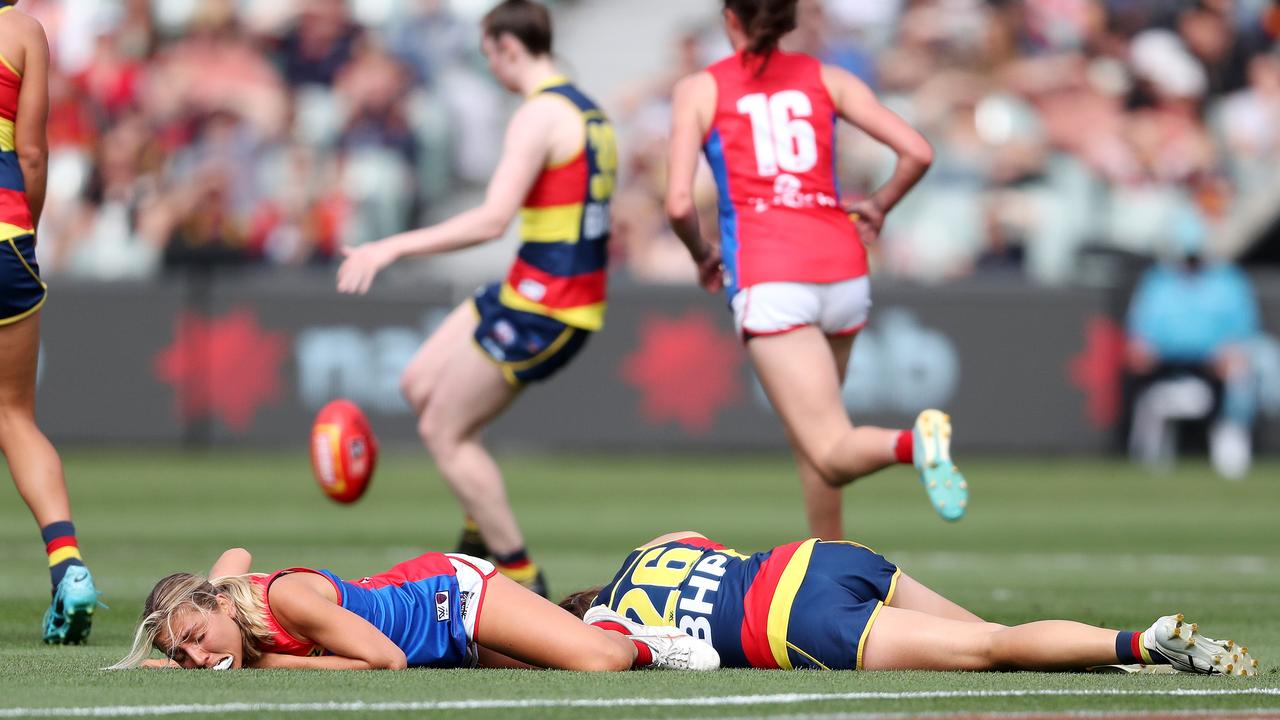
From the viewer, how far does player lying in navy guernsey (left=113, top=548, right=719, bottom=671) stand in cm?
558

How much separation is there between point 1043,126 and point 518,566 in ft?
40.6

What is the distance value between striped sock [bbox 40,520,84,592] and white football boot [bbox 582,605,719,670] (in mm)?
2174

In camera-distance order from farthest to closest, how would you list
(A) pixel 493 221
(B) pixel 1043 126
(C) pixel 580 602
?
(B) pixel 1043 126 → (A) pixel 493 221 → (C) pixel 580 602

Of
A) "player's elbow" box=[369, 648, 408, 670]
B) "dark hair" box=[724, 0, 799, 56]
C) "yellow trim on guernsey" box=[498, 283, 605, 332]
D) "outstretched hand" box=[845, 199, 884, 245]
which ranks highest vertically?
"dark hair" box=[724, 0, 799, 56]

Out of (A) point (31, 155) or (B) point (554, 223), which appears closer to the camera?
(A) point (31, 155)

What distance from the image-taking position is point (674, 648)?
5.76 metres

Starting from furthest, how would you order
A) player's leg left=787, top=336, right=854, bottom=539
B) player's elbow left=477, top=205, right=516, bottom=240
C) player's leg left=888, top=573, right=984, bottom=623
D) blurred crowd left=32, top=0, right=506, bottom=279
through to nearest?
blurred crowd left=32, top=0, right=506, bottom=279 < player's elbow left=477, top=205, right=516, bottom=240 < player's leg left=787, top=336, right=854, bottom=539 < player's leg left=888, top=573, right=984, bottom=623

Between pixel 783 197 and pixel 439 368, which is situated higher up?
pixel 783 197

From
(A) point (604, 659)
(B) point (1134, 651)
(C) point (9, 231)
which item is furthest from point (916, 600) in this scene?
(C) point (9, 231)

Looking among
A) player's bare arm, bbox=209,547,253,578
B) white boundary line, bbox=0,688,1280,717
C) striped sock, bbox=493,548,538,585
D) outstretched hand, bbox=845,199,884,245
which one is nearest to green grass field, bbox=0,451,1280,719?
white boundary line, bbox=0,688,1280,717

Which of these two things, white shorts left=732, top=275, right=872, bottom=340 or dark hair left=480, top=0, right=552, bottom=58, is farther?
dark hair left=480, top=0, right=552, bottom=58

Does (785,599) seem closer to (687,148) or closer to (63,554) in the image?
(687,148)

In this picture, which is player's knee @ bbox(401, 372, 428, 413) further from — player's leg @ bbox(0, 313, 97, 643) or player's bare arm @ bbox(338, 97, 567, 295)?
player's leg @ bbox(0, 313, 97, 643)

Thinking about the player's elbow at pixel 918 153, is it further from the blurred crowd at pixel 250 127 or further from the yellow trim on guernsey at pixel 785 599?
the blurred crowd at pixel 250 127
